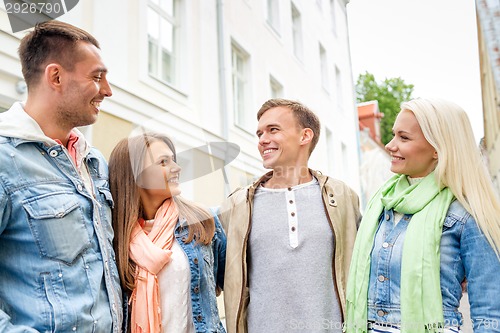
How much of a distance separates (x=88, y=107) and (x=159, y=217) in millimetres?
410

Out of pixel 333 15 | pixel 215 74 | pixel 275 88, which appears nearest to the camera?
pixel 215 74

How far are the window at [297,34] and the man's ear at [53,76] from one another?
3.20m

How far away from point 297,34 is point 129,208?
10.7 feet

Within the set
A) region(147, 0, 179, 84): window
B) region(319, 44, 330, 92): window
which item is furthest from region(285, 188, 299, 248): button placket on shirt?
region(319, 44, 330, 92): window

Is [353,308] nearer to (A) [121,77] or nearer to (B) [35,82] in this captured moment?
(B) [35,82]

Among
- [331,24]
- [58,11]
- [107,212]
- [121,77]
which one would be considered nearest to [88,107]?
[107,212]

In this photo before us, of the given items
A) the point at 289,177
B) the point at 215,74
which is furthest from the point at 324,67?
the point at 289,177

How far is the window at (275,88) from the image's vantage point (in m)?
3.79

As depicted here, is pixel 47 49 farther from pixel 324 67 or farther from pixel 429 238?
pixel 324 67

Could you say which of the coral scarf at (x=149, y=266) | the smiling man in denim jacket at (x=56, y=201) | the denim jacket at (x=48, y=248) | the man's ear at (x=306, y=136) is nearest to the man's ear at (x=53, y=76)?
the smiling man in denim jacket at (x=56, y=201)

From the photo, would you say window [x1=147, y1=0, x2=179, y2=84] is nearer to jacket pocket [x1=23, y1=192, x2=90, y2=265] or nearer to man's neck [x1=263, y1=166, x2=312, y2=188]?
man's neck [x1=263, y1=166, x2=312, y2=188]

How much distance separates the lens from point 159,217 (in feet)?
4.70

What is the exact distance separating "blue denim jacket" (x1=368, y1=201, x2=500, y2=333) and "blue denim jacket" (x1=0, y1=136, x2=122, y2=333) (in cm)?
67

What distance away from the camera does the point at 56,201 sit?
1061mm
